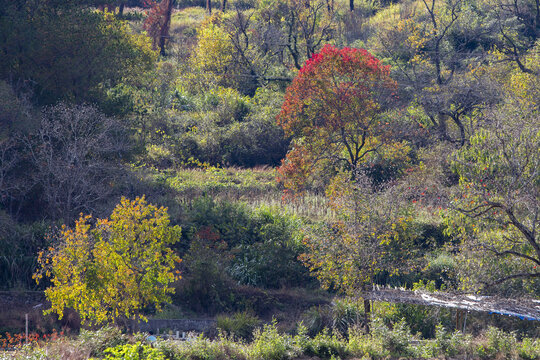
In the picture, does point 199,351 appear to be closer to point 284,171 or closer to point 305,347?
point 305,347

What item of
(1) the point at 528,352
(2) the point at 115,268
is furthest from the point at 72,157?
(1) the point at 528,352

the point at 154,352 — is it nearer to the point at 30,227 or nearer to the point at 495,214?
the point at 495,214

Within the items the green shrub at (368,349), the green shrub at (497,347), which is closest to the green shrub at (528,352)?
the green shrub at (497,347)

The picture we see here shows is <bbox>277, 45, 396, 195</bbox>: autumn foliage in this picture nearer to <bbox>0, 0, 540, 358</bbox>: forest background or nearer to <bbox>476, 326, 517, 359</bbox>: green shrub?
<bbox>0, 0, 540, 358</bbox>: forest background

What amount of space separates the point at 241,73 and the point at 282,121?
1354 centimetres

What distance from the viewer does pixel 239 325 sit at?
1420 cm

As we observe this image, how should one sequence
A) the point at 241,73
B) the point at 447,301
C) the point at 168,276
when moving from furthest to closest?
1. the point at 241,73
2. the point at 447,301
3. the point at 168,276

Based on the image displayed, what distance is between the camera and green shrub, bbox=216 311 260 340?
14.1 metres

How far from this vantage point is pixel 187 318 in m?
15.6

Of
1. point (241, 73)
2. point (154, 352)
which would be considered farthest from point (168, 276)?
point (241, 73)

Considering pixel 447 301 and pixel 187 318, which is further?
pixel 187 318

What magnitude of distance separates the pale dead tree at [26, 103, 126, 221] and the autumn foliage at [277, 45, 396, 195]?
629 cm

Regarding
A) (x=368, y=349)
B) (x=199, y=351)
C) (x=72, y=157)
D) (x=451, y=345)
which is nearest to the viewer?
(x=199, y=351)

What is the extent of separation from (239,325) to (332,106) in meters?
11.0
